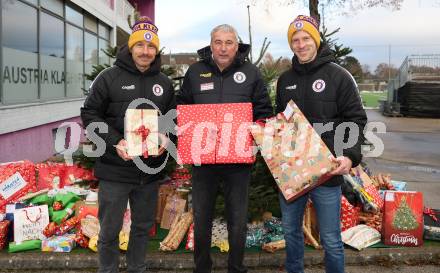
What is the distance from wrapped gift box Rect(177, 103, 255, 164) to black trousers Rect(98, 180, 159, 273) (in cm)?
52

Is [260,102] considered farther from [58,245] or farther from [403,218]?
[58,245]

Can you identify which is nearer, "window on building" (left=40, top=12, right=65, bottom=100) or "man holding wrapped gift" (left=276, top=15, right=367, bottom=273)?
"man holding wrapped gift" (left=276, top=15, right=367, bottom=273)

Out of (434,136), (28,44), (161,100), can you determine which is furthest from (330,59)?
(434,136)

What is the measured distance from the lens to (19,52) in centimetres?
795

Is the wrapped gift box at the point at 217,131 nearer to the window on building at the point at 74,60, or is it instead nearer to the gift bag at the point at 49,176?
the gift bag at the point at 49,176

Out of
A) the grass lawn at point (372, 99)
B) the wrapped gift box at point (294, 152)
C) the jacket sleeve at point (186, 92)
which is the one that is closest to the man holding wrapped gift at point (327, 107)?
the wrapped gift box at point (294, 152)

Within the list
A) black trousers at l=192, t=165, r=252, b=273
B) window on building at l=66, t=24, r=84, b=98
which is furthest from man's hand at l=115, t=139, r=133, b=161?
window on building at l=66, t=24, r=84, b=98

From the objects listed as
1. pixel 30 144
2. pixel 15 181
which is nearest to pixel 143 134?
pixel 15 181

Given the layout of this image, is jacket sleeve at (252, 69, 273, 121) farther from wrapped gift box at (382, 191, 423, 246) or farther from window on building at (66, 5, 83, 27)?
window on building at (66, 5, 83, 27)

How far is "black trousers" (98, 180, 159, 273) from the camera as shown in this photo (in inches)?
133

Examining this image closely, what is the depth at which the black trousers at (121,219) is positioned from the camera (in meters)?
3.38

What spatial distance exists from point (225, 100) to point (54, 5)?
330 inches

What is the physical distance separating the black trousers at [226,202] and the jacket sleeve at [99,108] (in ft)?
2.44

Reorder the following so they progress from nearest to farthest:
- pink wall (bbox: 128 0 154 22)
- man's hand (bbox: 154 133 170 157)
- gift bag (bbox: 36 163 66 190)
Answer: man's hand (bbox: 154 133 170 157) < gift bag (bbox: 36 163 66 190) < pink wall (bbox: 128 0 154 22)
